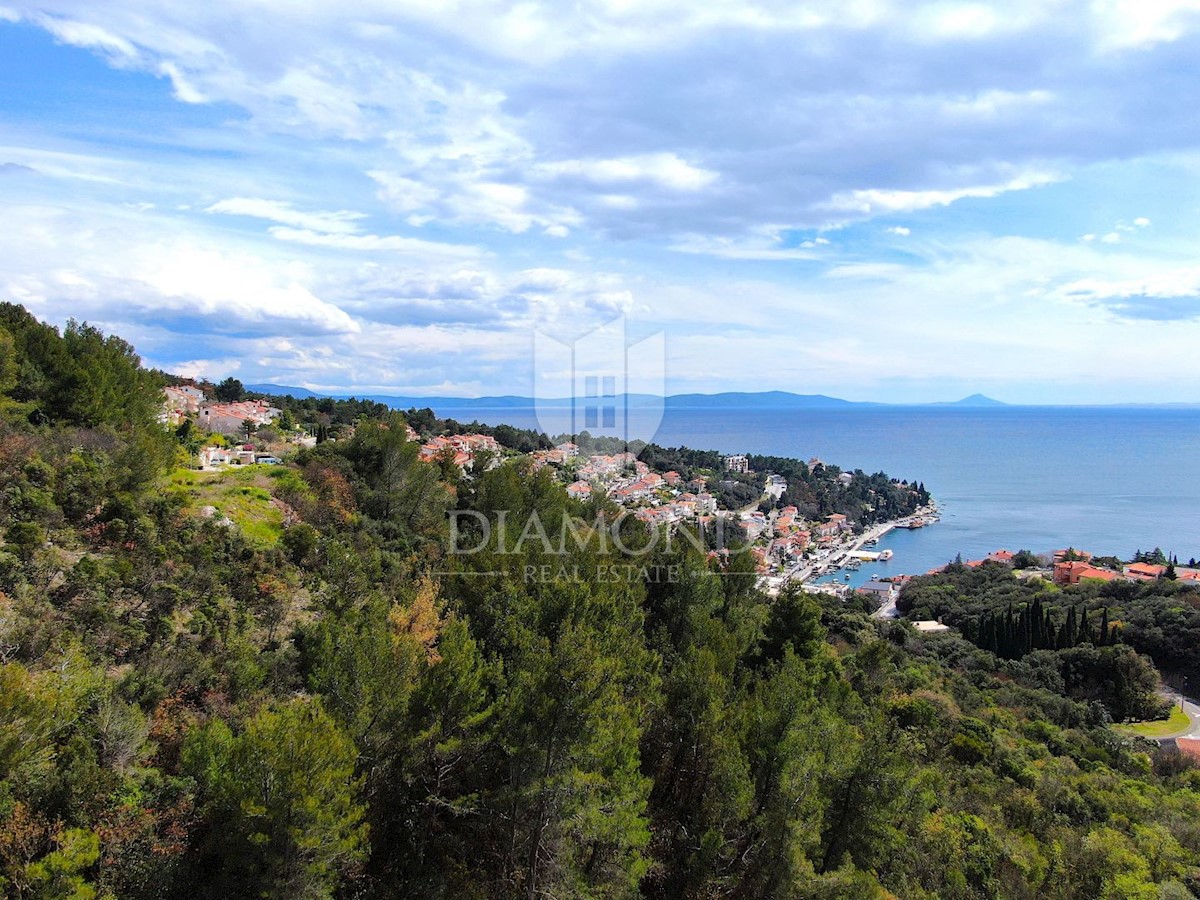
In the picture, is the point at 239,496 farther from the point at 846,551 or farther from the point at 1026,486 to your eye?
the point at 1026,486

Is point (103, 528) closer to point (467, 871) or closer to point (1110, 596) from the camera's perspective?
point (467, 871)

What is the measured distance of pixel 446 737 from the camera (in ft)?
24.6

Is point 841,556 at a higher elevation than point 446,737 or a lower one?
lower

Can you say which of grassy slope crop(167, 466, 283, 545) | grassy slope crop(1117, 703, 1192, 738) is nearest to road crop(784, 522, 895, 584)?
grassy slope crop(1117, 703, 1192, 738)

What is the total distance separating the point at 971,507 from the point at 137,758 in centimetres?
8421

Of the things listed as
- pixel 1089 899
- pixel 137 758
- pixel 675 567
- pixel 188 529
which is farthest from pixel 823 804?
pixel 188 529

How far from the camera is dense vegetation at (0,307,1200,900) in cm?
611

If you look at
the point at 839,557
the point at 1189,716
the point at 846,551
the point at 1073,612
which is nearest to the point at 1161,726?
the point at 1189,716

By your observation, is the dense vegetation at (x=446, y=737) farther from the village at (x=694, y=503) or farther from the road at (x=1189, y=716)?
the road at (x=1189, y=716)

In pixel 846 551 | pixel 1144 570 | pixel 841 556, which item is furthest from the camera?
pixel 846 551

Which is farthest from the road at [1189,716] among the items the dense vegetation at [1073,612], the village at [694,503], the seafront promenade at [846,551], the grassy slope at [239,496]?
the grassy slope at [239,496]

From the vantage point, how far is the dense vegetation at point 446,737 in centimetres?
611

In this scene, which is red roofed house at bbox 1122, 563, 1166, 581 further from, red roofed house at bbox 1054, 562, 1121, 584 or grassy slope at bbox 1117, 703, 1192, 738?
grassy slope at bbox 1117, 703, 1192, 738

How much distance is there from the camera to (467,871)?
24.1 feet
